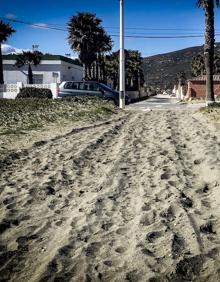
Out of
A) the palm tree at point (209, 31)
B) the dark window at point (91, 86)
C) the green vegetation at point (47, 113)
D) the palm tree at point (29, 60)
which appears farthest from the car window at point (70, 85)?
the palm tree at point (29, 60)

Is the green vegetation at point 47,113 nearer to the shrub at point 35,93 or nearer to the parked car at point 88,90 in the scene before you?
the parked car at point 88,90

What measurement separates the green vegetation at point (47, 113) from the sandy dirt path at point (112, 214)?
14.6 ft

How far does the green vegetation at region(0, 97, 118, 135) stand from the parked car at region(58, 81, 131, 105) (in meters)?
3.21

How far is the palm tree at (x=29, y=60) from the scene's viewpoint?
52094 millimetres

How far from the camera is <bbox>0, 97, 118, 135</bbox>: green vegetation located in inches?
543

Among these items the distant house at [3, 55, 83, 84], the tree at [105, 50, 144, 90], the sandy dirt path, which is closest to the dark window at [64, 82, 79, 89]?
the sandy dirt path

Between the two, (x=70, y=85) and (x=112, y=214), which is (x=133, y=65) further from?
(x=112, y=214)

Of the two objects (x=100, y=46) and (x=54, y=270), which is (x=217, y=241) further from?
(x=100, y=46)

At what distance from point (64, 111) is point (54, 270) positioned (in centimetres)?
1453

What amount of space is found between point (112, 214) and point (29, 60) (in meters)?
49.6

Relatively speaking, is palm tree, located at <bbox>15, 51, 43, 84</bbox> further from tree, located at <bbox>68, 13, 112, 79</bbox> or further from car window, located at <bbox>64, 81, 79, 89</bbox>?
car window, located at <bbox>64, 81, 79, 89</bbox>

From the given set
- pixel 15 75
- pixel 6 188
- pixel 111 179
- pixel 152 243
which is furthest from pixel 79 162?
pixel 15 75

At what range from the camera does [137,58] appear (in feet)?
320

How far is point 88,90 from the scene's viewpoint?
26562mm
